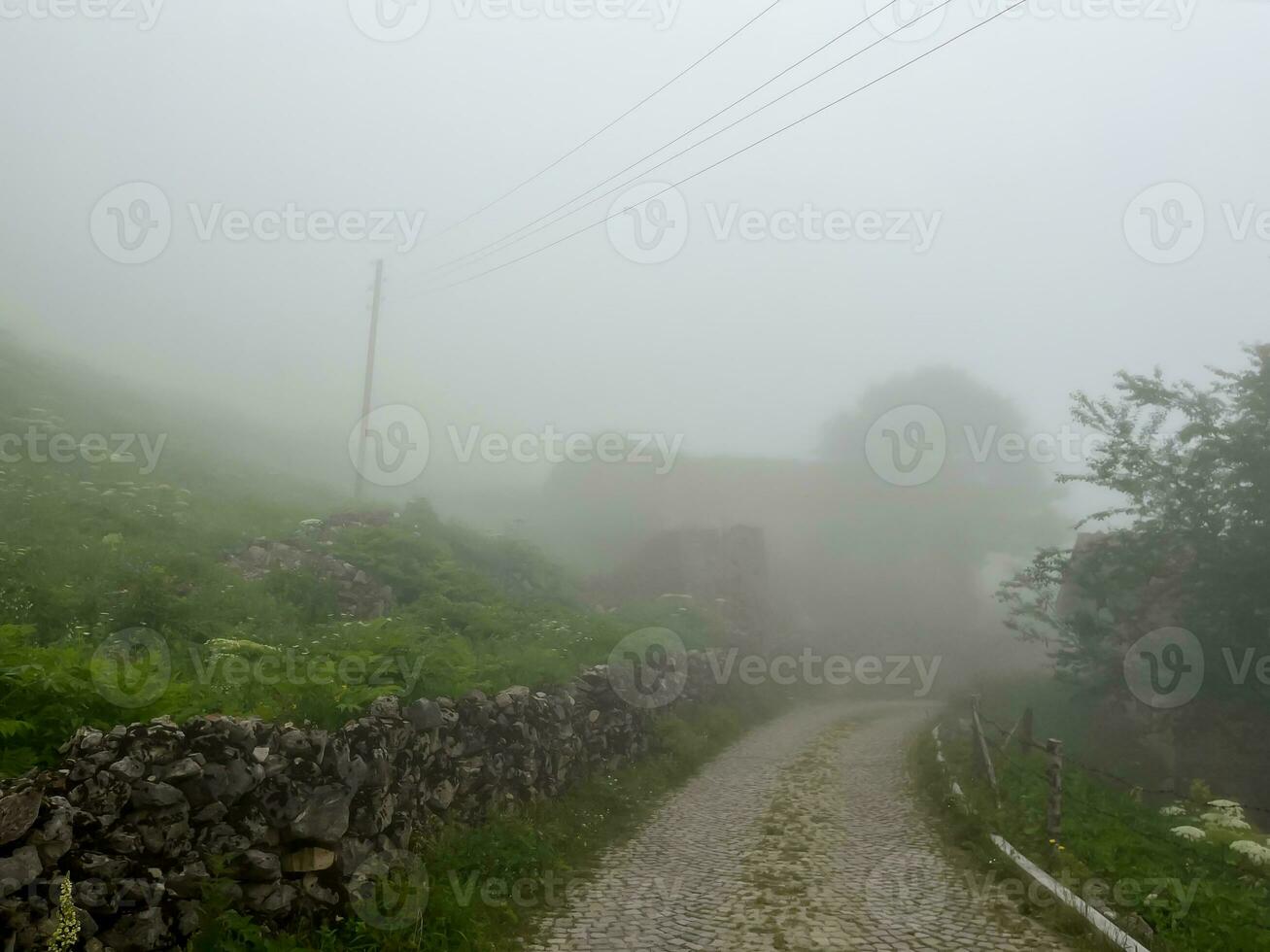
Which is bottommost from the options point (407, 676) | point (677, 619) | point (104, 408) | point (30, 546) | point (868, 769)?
point (868, 769)

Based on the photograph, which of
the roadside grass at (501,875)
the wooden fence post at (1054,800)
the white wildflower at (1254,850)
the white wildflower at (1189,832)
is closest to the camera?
the roadside grass at (501,875)

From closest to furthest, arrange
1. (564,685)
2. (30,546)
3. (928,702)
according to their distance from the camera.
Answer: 1. (30,546)
2. (564,685)
3. (928,702)

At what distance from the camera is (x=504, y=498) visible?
45688mm

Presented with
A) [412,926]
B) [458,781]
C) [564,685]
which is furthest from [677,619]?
Answer: [412,926]

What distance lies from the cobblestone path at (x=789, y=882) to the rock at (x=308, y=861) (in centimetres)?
208

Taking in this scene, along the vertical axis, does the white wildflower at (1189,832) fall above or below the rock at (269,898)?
below

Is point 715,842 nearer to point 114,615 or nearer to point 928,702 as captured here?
point 114,615

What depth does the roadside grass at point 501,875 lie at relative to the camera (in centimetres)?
630

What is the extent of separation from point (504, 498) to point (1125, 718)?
33001 millimetres
